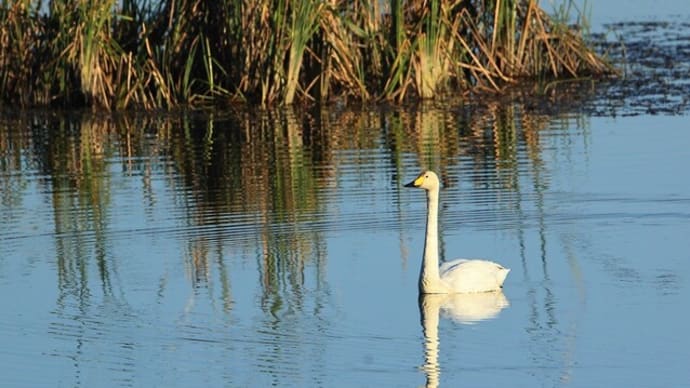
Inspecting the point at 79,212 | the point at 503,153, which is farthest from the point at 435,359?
the point at 503,153

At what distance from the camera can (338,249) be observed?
12.0 m

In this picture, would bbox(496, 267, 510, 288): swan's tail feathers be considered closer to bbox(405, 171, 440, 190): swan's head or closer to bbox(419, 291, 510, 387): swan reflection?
bbox(419, 291, 510, 387): swan reflection

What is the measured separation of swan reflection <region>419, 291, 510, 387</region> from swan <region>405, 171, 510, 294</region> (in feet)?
0.16

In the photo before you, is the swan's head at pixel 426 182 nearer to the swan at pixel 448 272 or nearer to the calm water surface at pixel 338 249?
the swan at pixel 448 272

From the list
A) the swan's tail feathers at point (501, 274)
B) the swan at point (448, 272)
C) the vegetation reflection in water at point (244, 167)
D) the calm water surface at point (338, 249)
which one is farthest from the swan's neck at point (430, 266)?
the vegetation reflection in water at point (244, 167)

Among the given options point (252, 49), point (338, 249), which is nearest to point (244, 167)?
point (252, 49)

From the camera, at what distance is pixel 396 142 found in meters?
16.7

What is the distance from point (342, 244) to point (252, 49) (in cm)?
673

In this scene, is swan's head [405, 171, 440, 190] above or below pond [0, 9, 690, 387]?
above

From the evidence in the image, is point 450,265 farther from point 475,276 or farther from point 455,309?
point 455,309

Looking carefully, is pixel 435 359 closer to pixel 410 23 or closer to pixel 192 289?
pixel 192 289

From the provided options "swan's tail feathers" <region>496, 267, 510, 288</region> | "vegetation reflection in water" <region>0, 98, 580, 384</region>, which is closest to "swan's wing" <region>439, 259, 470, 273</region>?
"swan's tail feathers" <region>496, 267, 510, 288</region>

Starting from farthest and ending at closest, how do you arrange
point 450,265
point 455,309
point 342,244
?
point 342,244 → point 450,265 → point 455,309

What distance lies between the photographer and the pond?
29.8 feet
